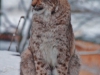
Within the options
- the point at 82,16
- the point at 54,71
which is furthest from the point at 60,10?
the point at 82,16

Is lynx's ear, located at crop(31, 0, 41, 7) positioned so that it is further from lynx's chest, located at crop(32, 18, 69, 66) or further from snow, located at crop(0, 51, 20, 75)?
snow, located at crop(0, 51, 20, 75)

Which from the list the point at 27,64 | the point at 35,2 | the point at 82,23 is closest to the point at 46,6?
the point at 35,2

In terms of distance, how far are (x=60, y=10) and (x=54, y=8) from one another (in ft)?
0.33

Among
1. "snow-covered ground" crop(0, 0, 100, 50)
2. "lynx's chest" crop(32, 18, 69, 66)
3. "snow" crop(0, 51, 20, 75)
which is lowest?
"snow" crop(0, 51, 20, 75)

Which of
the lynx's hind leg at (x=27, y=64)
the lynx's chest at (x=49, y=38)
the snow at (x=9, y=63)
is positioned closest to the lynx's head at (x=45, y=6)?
the lynx's chest at (x=49, y=38)

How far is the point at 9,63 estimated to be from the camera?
5816mm

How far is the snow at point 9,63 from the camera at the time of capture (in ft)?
18.0

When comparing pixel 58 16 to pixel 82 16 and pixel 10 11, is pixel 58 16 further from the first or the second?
pixel 10 11

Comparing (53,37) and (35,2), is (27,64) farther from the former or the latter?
(35,2)

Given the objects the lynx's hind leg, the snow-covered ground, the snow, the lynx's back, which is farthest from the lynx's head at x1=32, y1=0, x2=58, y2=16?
the snow-covered ground

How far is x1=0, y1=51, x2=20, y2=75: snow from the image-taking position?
18.0ft

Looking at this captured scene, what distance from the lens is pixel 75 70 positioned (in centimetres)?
512

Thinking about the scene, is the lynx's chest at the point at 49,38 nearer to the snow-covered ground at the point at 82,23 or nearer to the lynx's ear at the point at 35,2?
the lynx's ear at the point at 35,2

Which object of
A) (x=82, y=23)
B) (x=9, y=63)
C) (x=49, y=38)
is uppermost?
(x=82, y=23)
